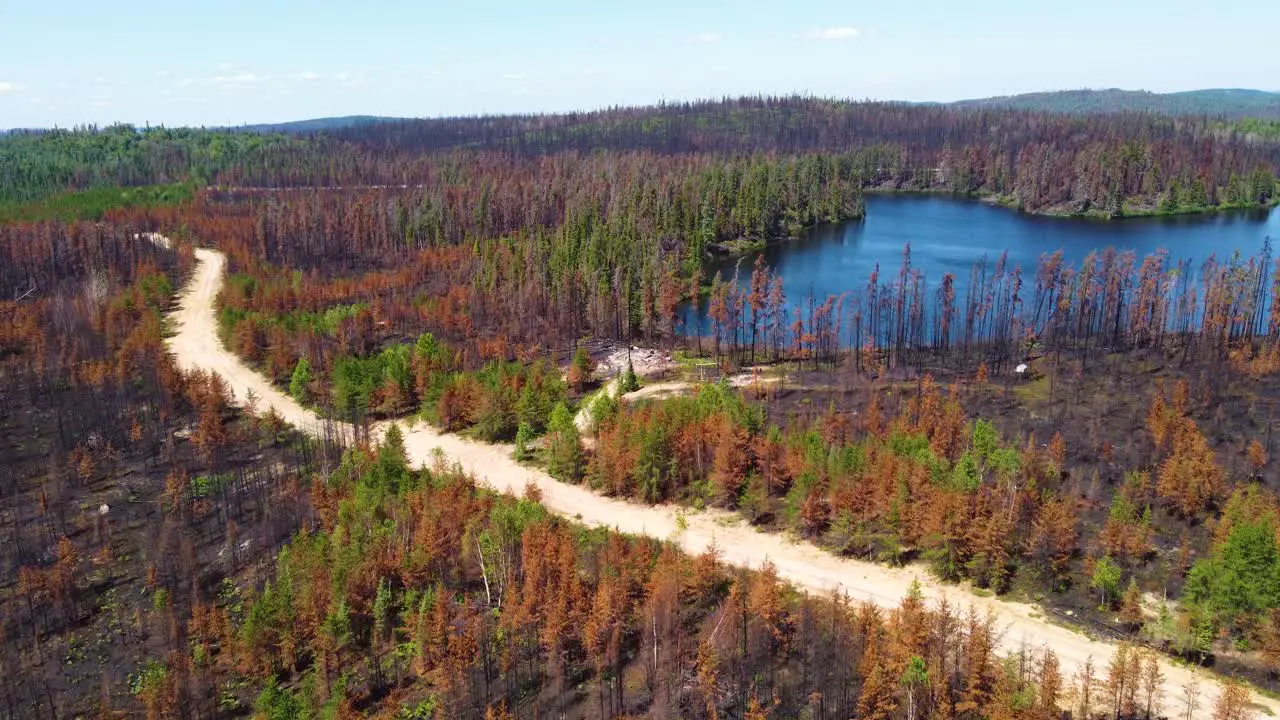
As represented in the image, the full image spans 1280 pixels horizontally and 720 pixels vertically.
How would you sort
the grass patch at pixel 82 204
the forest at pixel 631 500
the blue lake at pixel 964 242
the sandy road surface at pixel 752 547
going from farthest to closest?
the grass patch at pixel 82 204 < the blue lake at pixel 964 242 < the sandy road surface at pixel 752 547 < the forest at pixel 631 500

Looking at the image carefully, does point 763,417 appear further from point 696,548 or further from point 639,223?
point 639,223

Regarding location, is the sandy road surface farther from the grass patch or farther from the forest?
the grass patch

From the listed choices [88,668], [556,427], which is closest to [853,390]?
[556,427]

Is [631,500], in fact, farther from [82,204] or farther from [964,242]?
[82,204]

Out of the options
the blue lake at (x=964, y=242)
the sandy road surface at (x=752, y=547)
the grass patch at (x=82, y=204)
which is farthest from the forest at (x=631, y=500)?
the grass patch at (x=82, y=204)

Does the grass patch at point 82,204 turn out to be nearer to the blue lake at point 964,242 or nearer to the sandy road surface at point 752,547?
the sandy road surface at point 752,547

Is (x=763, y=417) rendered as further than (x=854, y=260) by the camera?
No
